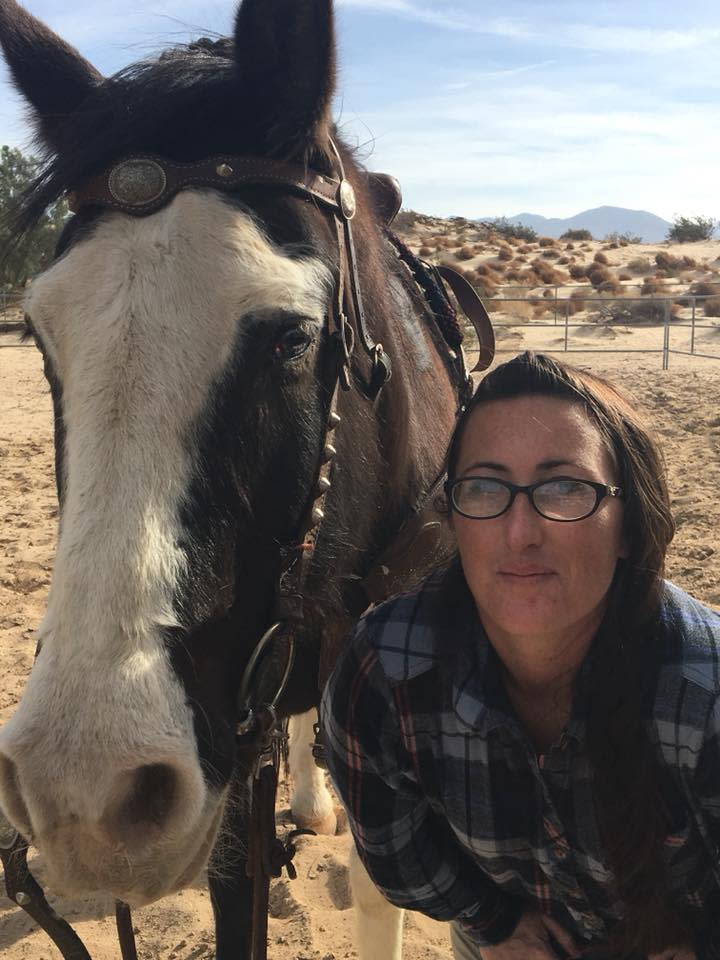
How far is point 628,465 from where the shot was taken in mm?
1507

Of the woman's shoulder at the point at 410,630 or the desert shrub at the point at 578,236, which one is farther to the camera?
the desert shrub at the point at 578,236

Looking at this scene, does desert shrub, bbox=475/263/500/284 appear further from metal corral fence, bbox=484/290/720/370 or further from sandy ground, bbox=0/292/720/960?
sandy ground, bbox=0/292/720/960

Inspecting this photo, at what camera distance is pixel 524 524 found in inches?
57.2

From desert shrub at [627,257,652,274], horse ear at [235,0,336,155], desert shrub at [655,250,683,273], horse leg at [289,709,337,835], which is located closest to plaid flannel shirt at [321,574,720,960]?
horse ear at [235,0,336,155]

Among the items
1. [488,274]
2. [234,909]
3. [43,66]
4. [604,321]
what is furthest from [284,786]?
[488,274]

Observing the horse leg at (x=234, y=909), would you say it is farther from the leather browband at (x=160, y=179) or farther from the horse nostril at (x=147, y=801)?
the leather browband at (x=160, y=179)

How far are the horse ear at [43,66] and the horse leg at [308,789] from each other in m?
2.53

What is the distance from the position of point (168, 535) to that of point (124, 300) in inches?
17.8

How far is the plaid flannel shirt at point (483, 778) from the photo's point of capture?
1445mm

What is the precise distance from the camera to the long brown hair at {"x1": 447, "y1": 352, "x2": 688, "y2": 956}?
4.61 feet

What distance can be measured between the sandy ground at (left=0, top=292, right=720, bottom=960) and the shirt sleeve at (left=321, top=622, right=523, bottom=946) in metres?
1.27

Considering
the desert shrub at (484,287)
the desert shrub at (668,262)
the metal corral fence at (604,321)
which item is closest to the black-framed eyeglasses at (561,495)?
the metal corral fence at (604,321)

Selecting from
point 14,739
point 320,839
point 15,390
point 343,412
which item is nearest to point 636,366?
point 15,390

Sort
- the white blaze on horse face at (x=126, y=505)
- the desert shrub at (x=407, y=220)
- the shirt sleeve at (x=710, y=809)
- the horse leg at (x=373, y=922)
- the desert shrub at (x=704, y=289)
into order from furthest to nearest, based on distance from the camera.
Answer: the desert shrub at (x=407, y=220), the desert shrub at (x=704, y=289), the horse leg at (x=373, y=922), the shirt sleeve at (x=710, y=809), the white blaze on horse face at (x=126, y=505)
